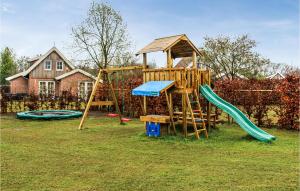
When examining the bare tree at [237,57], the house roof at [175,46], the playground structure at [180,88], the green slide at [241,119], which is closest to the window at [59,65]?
the bare tree at [237,57]

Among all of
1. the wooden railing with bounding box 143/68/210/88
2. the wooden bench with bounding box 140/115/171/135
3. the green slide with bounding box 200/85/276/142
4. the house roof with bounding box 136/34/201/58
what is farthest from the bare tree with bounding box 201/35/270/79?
the wooden bench with bounding box 140/115/171/135

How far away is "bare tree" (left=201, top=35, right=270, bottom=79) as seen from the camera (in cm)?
3406

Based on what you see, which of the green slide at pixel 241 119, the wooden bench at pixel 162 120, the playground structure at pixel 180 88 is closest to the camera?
the green slide at pixel 241 119

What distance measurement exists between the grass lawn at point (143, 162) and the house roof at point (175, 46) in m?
3.04

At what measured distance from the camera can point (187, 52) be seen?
12.2 m

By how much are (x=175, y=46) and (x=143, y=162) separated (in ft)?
19.1

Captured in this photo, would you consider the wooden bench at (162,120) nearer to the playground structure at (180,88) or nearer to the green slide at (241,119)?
the playground structure at (180,88)

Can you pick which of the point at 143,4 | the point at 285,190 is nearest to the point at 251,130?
the point at 285,190

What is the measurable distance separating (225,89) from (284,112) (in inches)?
113

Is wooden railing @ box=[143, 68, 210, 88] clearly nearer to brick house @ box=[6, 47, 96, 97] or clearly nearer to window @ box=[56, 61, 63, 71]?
brick house @ box=[6, 47, 96, 97]

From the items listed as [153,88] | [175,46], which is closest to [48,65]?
[175,46]

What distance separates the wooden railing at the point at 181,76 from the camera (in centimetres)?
1068

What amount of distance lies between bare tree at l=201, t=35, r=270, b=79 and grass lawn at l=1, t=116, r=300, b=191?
2378cm

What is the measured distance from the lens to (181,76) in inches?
420
